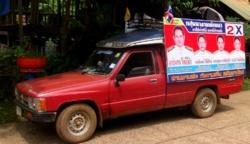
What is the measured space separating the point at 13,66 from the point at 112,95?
3535 millimetres

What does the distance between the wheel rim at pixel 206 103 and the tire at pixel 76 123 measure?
267 cm

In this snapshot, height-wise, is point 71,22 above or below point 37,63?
above

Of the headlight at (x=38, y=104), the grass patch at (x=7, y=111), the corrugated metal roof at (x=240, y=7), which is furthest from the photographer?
the corrugated metal roof at (x=240, y=7)

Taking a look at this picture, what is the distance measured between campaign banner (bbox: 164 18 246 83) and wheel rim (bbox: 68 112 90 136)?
6.13 feet

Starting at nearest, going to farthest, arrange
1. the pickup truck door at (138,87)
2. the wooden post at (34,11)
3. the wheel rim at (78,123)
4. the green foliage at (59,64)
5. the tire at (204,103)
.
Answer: the wheel rim at (78,123) < the pickup truck door at (138,87) < the tire at (204,103) < the green foliage at (59,64) < the wooden post at (34,11)

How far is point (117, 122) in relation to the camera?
27.8 ft

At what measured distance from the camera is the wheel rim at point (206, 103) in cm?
888

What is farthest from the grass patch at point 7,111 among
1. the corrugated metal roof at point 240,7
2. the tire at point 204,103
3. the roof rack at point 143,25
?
the corrugated metal roof at point 240,7

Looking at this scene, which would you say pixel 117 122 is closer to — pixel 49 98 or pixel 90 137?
pixel 90 137

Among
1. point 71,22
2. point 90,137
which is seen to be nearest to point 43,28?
point 71,22

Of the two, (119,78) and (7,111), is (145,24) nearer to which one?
(119,78)

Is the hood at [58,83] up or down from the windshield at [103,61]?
down

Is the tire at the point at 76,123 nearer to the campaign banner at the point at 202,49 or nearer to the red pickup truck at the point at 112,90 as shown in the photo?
the red pickup truck at the point at 112,90

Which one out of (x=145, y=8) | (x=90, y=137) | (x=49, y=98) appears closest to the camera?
(x=49, y=98)
